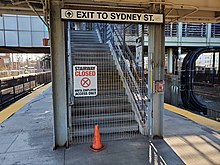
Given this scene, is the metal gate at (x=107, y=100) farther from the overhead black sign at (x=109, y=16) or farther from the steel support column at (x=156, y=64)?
the overhead black sign at (x=109, y=16)

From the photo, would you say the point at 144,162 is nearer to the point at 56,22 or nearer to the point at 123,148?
the point at 123,148

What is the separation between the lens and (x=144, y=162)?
11.0 feet

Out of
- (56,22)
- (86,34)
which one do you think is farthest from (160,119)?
(86,34)

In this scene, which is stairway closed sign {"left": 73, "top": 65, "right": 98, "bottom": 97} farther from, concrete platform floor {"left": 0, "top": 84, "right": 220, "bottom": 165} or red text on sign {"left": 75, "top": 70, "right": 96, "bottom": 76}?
concrete platform floor {"left": 0, "top": 84, "right": 220, "bottom": 165}

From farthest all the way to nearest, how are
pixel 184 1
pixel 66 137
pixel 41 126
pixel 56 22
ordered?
pixel 41 126 < pixel 184 1 < pixel 66 137 < pixel 56 22

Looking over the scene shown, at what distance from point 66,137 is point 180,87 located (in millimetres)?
7978

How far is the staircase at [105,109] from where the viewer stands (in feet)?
14.7

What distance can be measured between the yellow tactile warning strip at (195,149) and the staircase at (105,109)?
3.19 feet

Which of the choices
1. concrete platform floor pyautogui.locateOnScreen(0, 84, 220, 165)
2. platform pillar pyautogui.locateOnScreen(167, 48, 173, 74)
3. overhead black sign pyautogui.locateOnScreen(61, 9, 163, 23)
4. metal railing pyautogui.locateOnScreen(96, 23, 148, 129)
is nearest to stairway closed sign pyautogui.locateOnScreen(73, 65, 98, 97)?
overhead black sign pyautogui.locateOnScreen(61, 9, 163, 23)

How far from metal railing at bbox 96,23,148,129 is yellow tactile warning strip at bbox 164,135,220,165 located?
87 centimetres

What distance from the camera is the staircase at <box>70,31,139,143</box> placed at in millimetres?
4485

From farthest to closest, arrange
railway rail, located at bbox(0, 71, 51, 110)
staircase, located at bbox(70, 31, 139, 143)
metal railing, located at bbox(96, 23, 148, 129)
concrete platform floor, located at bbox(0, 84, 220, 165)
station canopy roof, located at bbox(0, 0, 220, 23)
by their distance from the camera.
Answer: railway rail, located at bbox(0, 71, 51, 110), metal railing, located at bbox(96, 23, 148, 129), staircase, located at bbox(70, 31, 139, 143), station canopy roof, located at bbox(0, 0, 220, 23), concrete platform floor, located at bbox(0, 84, 220, 165)

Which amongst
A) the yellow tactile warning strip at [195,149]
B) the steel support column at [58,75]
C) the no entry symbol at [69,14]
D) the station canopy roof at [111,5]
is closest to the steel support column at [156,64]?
the station canopy roof at [111,5]

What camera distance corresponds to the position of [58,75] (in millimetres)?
3781
